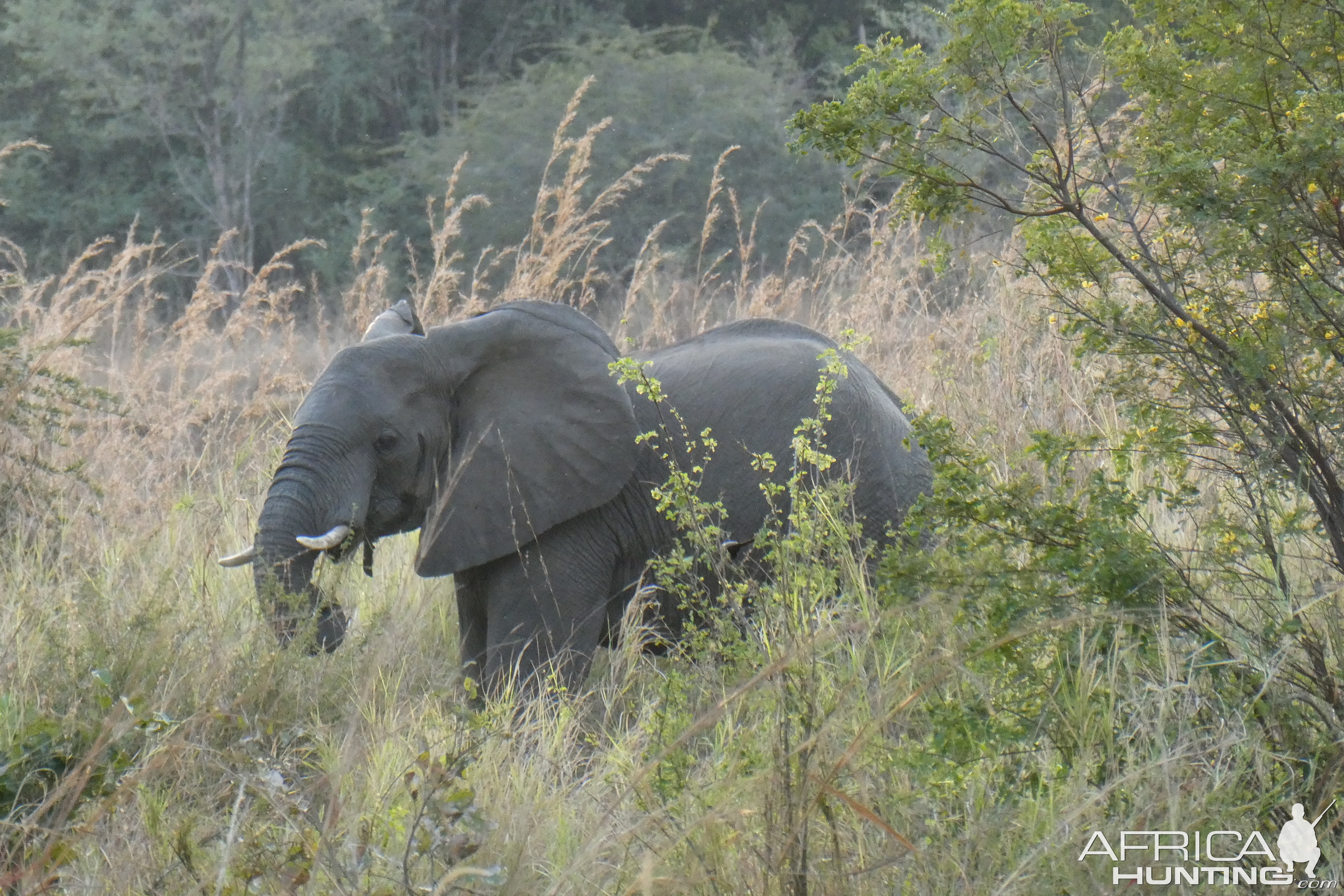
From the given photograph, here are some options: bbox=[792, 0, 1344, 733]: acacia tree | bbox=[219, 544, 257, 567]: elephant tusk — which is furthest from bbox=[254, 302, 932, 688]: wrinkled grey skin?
bbox=[792, 0, 1344, 733]: acacia tree

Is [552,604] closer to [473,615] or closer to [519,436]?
[473,615]

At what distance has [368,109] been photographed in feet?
67.9

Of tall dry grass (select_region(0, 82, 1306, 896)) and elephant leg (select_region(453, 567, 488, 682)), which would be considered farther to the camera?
elephant leg (select_region(453, 567, 488, 682))

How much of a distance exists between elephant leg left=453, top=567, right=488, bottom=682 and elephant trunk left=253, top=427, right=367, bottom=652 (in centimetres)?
55

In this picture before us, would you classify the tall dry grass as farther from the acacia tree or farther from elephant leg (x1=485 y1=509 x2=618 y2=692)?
the acacia tree

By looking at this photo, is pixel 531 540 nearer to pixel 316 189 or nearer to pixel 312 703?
pixel 312 703

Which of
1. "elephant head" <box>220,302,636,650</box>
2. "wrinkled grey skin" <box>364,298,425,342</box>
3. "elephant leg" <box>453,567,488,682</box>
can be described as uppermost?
"wrinkled grey skin" <box>364,298,425,342</box>

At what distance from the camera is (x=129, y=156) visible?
1933 centimetres

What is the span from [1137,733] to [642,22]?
1971 cm

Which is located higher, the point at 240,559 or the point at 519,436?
the point at 519,436

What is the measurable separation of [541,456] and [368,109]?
17.0 m
